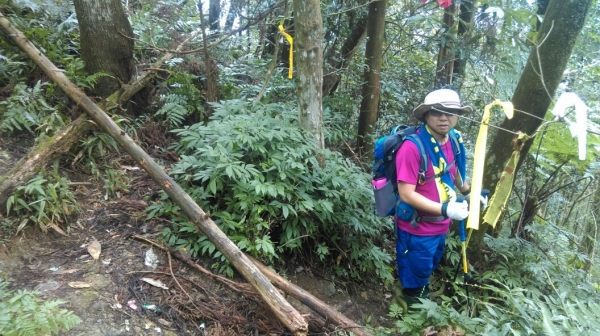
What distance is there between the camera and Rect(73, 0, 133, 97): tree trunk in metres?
5.30

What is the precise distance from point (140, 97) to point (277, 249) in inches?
143

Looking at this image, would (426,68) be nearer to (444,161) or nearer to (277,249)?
(444,161)

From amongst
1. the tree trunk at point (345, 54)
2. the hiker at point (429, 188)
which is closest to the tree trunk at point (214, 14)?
the tree trunk at point (345, 54)

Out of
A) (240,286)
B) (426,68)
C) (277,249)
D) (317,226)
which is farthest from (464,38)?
(240,286)

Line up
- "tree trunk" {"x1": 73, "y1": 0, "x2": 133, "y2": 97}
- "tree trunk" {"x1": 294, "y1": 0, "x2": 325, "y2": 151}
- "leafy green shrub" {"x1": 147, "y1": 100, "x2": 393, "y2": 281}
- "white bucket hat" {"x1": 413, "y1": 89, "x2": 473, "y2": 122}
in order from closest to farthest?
"white bucket hat" {"x1": 413, "y1": 89, "x2": 473, "y2": 122} < "leafy green shrub" {"x1": 147, "y1": 100, "x2": 393, "y2": 281} < "tree trunk" {"x1": 294, "y1": 0, "x2": 325, "y2": 151} < "tree trunk" {"x1": 73, "y1": 0, "x2": 133, "y2": 97}

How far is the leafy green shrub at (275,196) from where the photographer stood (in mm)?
3773

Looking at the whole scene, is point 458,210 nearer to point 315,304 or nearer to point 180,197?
point 315,304

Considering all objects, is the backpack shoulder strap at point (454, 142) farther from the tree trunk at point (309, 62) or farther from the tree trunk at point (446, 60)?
the tree trunk at point (446, 60)

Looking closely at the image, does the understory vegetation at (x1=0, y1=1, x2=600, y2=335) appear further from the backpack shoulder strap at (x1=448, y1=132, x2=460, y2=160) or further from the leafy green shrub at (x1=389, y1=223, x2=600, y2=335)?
the backpack shoulder strap at (x1=448, y1=132, x2=460, y2=160)

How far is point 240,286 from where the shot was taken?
3523 millimetres

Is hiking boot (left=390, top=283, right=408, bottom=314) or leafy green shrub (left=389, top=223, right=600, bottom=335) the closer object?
leafy green shrub (left=389, top=223, right=600, bottom=335)

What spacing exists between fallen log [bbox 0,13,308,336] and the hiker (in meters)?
1.36

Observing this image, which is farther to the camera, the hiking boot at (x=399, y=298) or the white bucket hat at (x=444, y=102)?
the hiking boot at (x=399, y=298)

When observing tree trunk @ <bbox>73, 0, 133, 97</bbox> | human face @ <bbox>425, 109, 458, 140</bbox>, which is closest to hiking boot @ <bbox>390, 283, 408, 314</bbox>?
human face @ <bbox>425, 109, 458, 140</bbox>
